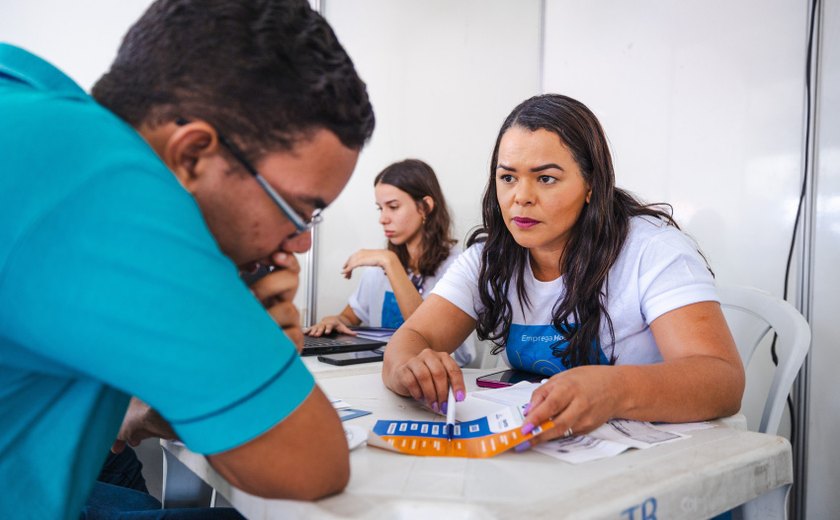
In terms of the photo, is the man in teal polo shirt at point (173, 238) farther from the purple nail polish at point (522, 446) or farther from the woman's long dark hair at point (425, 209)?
the woman's long dark hair at point (425, 209)

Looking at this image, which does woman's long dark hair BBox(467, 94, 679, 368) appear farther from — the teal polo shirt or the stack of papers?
the teal polo shirt

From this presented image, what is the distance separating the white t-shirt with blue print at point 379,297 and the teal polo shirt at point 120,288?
2.01m

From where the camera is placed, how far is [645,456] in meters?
0.79

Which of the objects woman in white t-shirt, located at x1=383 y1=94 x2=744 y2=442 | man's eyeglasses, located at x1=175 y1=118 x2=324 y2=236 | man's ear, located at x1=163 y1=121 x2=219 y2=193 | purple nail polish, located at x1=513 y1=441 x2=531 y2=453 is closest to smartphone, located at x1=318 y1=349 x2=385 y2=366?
woman in white t-shirt, located at x1=383 y1=94 x2=744 y2=442

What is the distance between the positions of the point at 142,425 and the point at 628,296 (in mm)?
1010

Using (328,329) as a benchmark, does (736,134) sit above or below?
above

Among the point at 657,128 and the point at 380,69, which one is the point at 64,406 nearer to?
the point at 657,128

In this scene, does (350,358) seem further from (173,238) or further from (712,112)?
(712,112)

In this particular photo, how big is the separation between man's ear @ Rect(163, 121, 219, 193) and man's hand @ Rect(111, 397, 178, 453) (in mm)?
435

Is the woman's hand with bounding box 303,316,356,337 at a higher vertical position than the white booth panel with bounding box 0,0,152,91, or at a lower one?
lower

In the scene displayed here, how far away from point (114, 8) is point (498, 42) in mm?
1777

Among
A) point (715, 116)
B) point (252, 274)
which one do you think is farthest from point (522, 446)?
point (715, 116)

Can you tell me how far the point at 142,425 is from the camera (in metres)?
0.91

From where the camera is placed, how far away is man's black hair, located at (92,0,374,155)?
60 cm
